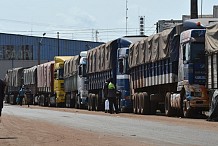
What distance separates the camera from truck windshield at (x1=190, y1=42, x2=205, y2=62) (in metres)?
25.0

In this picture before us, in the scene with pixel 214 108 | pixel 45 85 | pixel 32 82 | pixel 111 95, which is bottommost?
pixel 214 108

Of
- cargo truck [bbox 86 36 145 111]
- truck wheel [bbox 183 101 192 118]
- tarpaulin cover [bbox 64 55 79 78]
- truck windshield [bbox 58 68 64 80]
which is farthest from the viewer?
truck windshield [bbox 58 68 64 80]

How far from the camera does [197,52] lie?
82.4 feet

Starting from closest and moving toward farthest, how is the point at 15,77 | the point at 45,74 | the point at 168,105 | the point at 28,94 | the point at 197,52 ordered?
the point at 197,52 → the point at 168,105 → the point at 45,74 → the point at 28,94 → the point at 15,77

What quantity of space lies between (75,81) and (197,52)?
2198 cm

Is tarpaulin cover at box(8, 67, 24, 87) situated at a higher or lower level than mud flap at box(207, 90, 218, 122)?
higher

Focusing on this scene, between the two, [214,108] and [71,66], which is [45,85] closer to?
[71,66]

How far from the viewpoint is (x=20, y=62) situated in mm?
102375

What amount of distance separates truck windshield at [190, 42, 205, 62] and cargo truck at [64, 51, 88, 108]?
1852cm

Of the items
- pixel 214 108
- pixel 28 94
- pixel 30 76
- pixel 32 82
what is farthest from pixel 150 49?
pixel 30 76

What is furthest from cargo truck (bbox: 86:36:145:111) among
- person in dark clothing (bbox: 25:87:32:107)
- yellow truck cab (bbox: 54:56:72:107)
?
person in dark clothing (bbox: 25:87:32:107)

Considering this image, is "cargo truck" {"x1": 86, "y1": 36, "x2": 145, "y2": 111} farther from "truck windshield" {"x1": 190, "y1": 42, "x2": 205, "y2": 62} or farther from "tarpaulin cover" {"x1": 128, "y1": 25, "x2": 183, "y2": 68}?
"truck windshield" {"x1": 190, "y1": 42, "x2": 205, "y2": 62}

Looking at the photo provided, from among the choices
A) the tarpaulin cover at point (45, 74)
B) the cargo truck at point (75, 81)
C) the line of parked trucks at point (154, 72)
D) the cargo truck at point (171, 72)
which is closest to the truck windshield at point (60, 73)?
the line of parked trucks at point (154, 72)

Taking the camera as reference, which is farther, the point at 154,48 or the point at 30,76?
the point at 30,76
